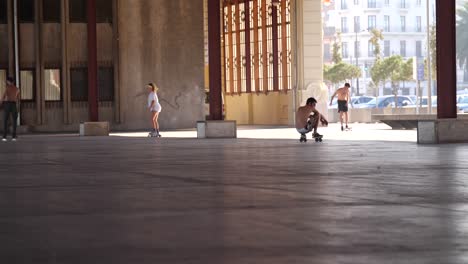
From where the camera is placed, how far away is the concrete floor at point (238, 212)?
5.92 m

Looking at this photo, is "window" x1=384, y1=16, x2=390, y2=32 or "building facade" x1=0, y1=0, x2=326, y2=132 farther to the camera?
"window" x1=384, y1=16, x2=390, y2=32

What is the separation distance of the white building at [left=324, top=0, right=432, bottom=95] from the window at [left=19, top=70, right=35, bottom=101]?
81748 mm

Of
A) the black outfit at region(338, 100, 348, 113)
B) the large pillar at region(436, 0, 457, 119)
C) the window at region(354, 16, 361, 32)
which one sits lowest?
the black outfit at region(338, 100, 348, 113)

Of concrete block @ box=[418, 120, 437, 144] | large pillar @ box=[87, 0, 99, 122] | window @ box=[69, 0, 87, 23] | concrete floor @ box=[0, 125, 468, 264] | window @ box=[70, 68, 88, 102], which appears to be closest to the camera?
concrete floor @ box=[0, 125, 468, 264]

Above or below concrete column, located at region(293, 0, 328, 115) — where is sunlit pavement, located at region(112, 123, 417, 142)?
below

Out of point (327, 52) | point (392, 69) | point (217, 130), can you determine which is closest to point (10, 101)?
point (217, 130)

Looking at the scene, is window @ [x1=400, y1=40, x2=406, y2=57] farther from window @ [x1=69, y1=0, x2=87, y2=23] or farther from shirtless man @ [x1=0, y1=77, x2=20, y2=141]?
shirtless man @ [x1=0, y1=77, x2=20, y2=141]

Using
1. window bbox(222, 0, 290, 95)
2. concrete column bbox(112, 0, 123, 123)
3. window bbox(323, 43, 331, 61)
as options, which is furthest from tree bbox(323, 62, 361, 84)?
concrete column bbox(112, 0, 123, 123)

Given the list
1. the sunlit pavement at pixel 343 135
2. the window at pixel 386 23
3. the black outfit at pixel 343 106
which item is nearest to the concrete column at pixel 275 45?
the black outfit at pixel 343 106

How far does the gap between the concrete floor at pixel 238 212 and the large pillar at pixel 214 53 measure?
12.1 metres

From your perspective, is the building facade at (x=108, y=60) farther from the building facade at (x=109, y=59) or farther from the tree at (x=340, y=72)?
the tree at (x=340, y=72)

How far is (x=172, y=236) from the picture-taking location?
263 inches

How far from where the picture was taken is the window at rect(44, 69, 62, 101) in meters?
37.9

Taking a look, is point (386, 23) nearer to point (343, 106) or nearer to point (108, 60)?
point (108, 60)
